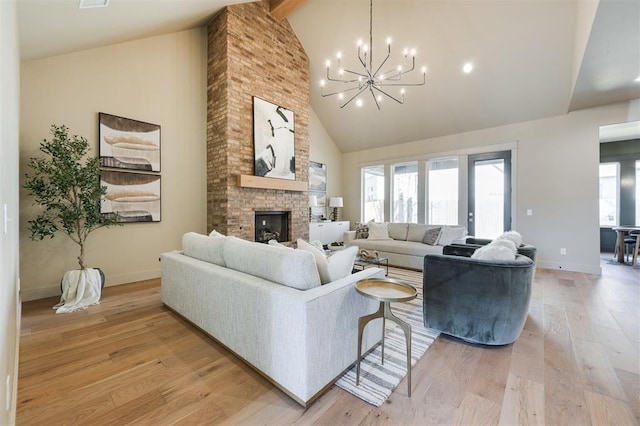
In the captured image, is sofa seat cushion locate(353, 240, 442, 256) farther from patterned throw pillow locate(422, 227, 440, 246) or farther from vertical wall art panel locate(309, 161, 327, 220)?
vertical wall art panel locate(309, 161, 327, 220)

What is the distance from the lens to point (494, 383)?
1.78 metres

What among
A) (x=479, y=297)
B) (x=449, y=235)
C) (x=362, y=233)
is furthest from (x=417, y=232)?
(x=479, y=297)

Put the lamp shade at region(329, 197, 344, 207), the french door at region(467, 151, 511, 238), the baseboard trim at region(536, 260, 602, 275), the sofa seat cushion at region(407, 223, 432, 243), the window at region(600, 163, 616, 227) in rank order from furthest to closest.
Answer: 1. the lamp shade at region(329, 197, 344, 207)
2. the window at region(600, 163, 616, 227)
3. the french door at region(467, 151, 511, 238)
4. the sofa seat cushion at region(407, 223, 432, 243)
5. the baseboard trim at region(536, 260, 602, 275)

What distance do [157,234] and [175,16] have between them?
3.16m

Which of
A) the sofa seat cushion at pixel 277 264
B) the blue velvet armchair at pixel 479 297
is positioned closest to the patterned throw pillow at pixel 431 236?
the blue velvet armchair at pixel 479 297

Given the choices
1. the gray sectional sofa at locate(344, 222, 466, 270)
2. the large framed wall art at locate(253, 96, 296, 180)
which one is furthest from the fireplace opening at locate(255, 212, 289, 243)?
the gray sectional sofa at locate(344, 222, 466, 270)

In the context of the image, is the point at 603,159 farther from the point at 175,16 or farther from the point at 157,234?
the point at 157,234

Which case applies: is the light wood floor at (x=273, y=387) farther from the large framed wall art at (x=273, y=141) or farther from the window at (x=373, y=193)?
the window at (x=373, y=193)

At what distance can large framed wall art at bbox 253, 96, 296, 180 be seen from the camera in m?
4.80

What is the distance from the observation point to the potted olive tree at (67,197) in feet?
9.76

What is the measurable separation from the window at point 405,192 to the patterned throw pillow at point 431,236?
62.9 inches

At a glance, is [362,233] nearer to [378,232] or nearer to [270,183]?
[378,232]

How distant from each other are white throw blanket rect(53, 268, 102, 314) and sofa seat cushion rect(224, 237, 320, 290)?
2.24 meters

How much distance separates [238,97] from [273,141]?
95 cm
